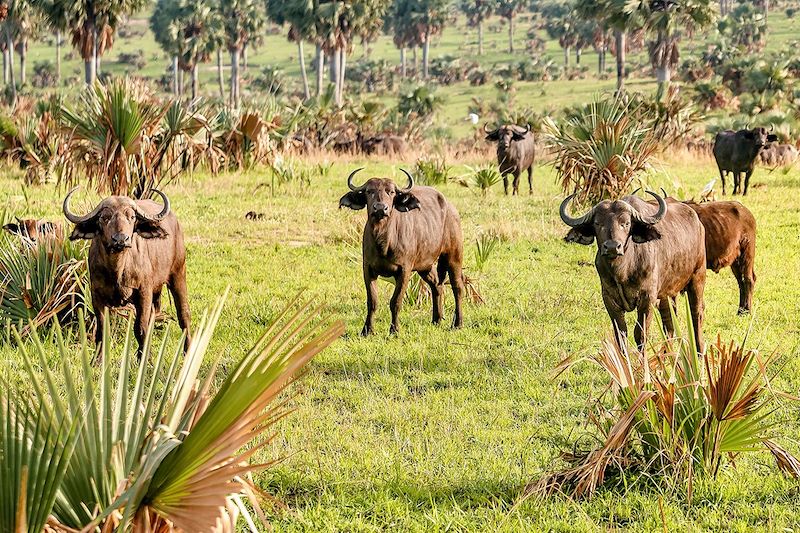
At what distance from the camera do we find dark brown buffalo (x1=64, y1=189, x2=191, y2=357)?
730 cm

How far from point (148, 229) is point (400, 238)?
242 cm

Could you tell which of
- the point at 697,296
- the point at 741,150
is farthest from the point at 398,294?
the point at 741,150

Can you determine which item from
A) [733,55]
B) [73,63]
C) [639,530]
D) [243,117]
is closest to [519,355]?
[639,530]

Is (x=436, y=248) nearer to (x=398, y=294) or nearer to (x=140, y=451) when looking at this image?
(x=398, y=294)

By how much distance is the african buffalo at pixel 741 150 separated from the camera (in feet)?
61.4

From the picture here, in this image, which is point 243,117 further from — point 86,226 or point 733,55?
point 733,55

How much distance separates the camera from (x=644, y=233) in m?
6.95

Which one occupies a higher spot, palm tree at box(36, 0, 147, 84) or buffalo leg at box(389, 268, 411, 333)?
palm tree at box(36, 0, 147, 84)

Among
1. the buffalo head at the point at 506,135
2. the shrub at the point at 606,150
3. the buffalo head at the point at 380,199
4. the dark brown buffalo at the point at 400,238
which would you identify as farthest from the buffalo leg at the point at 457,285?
the buffalo head at the point at 506,135

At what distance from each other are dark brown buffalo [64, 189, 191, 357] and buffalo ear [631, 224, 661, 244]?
3.64m

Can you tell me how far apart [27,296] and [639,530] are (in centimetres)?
620

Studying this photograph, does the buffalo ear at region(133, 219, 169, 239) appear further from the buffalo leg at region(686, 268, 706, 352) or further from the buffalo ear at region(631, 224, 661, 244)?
the buffalo leg at region(686, 268, 706, 352)

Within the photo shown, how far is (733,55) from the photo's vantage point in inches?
2146

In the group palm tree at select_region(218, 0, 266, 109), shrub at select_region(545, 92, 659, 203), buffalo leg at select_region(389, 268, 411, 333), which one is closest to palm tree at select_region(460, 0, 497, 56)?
palm tree at select_region(218, 0, 266, 109)
